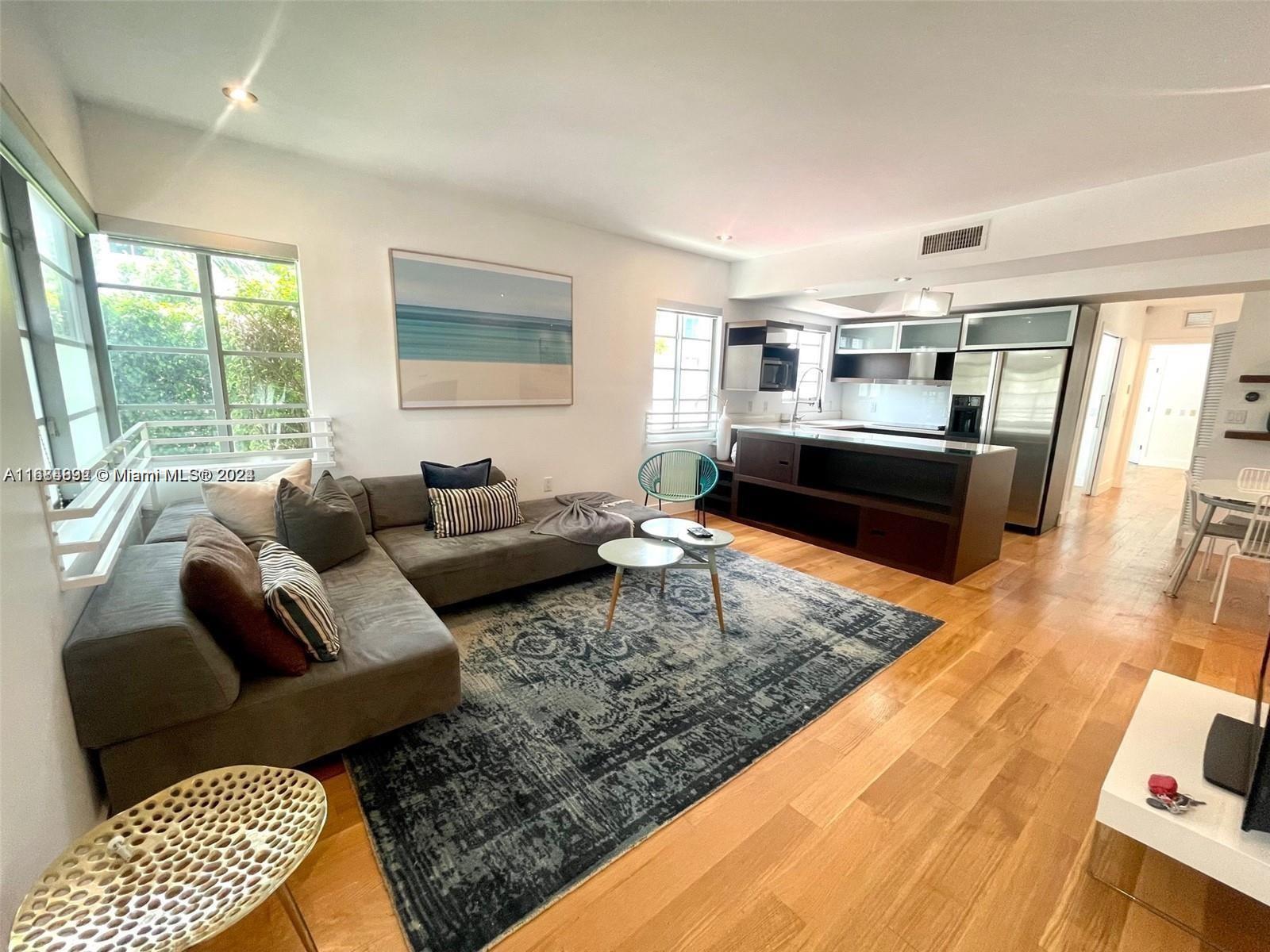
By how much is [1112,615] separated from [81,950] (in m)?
4.53

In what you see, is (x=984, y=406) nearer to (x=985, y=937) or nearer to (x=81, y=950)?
(x=985, y=937)

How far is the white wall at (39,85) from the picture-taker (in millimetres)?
1500

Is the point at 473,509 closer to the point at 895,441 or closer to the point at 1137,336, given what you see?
the point at 895,441

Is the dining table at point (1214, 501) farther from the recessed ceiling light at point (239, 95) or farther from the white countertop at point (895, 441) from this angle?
the recessed ceiling light at point (239, 95)

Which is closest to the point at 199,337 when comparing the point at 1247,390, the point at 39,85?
the point at 39,85

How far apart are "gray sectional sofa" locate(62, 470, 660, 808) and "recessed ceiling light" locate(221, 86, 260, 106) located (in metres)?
1.91

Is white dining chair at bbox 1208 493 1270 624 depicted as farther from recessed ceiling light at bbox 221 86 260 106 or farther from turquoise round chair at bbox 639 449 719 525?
recessed ceiling light at bbox 221 86 260 106

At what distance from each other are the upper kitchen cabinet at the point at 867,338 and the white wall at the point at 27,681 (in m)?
6.80

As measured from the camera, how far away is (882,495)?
13.3 ft

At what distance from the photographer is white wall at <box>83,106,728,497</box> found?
8.27ft

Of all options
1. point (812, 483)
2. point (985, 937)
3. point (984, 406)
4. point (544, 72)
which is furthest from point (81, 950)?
point (984, 406)

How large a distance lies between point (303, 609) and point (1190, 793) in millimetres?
2704

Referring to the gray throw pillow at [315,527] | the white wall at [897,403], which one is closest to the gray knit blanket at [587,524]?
the gray throw pillow at [315,527]

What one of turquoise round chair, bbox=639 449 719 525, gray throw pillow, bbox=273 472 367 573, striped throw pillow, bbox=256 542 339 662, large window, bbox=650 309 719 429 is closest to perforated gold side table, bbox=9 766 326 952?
striped throw pillow, bbox=256 542 339 662
